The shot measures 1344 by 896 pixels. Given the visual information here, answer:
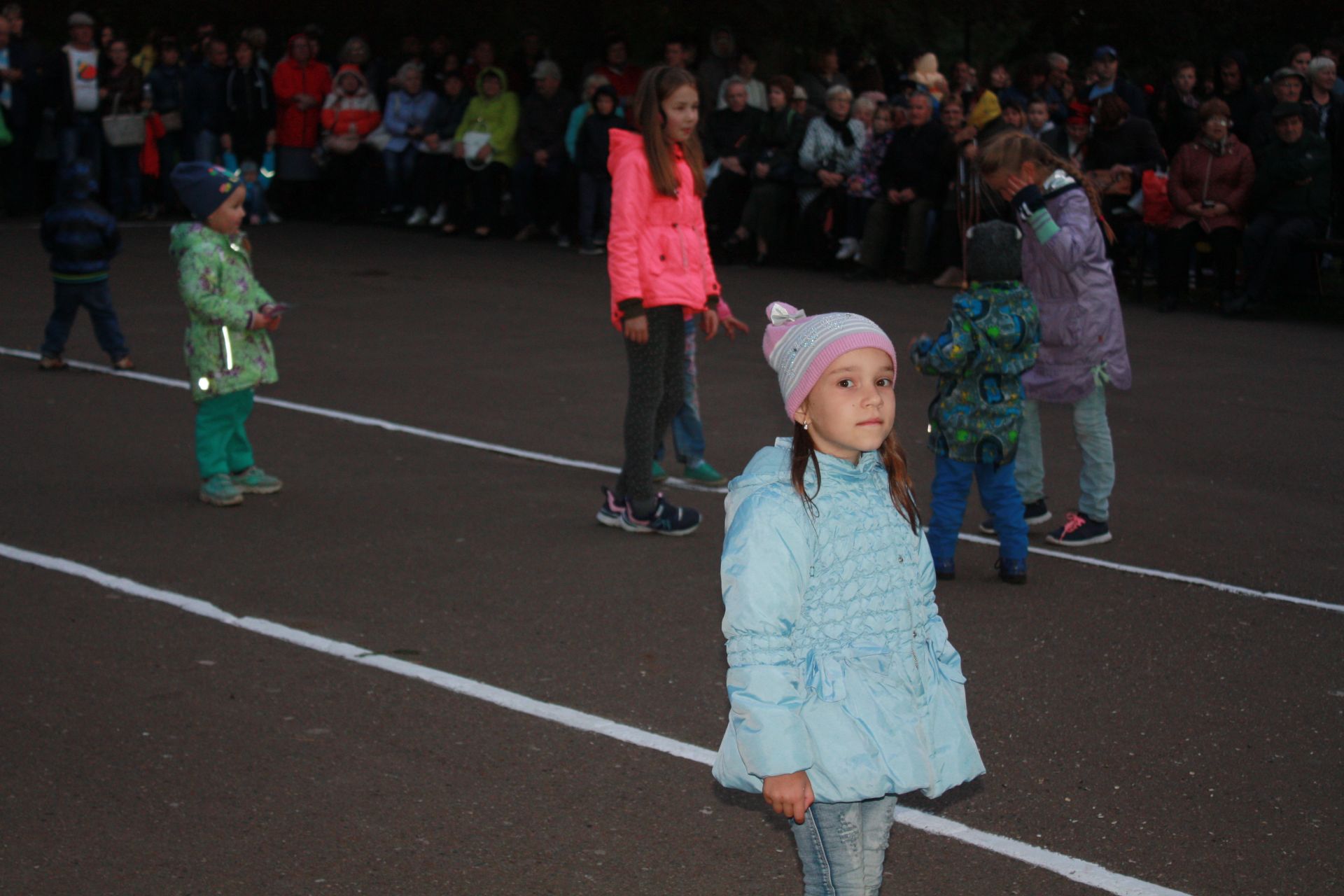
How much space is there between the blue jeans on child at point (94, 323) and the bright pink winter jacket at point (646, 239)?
17.8 feet

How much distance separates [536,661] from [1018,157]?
10.5 ft

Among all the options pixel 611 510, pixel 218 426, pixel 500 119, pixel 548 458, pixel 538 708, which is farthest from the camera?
pixel 500 119

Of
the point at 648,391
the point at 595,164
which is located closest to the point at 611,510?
Answer: the point at 648,391

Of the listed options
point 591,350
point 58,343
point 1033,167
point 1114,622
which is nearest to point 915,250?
point 591,350

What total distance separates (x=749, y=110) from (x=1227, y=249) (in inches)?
237

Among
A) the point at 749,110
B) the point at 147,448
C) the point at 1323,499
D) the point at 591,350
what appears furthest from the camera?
the point at 749,110

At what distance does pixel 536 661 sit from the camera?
6.23 m

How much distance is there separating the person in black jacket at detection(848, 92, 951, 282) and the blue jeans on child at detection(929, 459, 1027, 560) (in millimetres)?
10490

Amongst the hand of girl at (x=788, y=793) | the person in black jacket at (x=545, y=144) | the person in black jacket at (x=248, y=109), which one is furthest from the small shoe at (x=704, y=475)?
the person in black jacket at (x=248, y=109)

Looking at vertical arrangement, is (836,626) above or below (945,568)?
above

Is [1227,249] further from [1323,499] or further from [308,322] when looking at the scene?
[308,322]

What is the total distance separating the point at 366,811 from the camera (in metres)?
4.91

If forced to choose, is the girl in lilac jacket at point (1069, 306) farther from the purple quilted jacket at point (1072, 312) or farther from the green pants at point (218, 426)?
the green pants at point (218, 426)

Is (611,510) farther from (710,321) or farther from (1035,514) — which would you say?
(1035,514)
